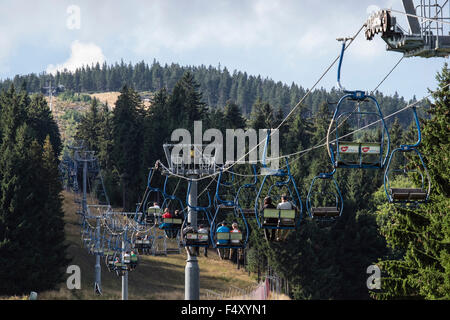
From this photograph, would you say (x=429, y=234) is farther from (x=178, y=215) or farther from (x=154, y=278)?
(x=154, y=278)

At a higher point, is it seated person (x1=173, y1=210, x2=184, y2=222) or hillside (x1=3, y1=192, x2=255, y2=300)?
seated person (x1=173, y1=210, x2=184, y2=222)

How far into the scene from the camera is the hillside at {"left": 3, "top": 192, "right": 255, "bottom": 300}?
215 feet

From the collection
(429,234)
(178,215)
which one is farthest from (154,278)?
(178,215)

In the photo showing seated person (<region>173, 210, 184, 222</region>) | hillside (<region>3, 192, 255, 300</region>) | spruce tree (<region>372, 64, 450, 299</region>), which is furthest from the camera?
hillside (<region>3, 192, 255, 300</region>)

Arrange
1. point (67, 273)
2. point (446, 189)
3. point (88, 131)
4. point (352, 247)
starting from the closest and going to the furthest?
1. point (446, 189)
2. point (67, 273)
3. point (352, 247)
4. point (88, 131)

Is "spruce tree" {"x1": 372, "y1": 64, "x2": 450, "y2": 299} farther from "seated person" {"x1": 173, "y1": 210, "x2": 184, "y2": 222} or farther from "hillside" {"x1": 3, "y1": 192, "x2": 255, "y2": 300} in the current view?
"hillside" {"x1": 3, "y1": 192, "x2": 255, "y2": 300}

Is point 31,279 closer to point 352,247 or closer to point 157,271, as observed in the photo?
point 157,271

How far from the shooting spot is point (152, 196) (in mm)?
94125

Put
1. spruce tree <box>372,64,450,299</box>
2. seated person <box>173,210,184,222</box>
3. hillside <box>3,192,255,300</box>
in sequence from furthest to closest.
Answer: hillside <box>3,192,255,300</box>
spruce tree <box>372,64,450,299</box>
seated person <box>173,210,184,222</box>

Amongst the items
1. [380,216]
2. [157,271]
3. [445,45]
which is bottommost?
[157,271]

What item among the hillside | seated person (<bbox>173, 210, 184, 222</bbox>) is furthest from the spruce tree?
the hillside

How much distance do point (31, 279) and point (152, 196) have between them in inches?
1432

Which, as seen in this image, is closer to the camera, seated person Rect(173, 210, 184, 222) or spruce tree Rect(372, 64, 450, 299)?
seated person Rect(173, 210, 184, 222)
